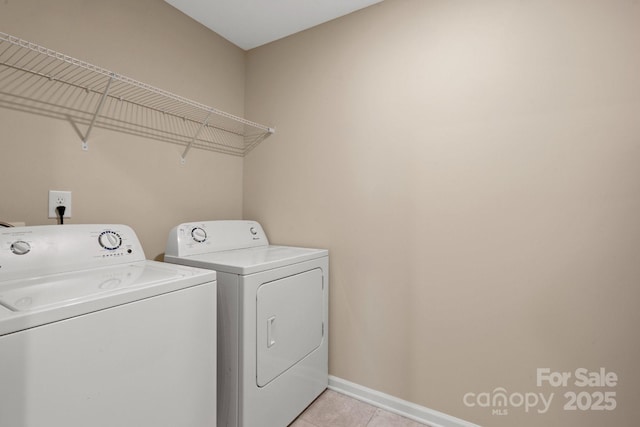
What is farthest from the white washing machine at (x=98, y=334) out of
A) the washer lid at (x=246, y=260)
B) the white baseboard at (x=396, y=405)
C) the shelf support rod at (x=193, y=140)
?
the white baseboard at (x=396, y=405)

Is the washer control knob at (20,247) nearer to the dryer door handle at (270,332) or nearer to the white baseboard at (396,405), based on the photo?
the dryer door handle at (270,332)

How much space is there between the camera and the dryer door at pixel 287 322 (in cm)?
144

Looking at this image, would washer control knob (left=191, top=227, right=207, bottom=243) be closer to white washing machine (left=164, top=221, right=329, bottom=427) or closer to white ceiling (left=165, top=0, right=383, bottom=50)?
white washing machine (left=164, top=221, right=329, bottom=427)

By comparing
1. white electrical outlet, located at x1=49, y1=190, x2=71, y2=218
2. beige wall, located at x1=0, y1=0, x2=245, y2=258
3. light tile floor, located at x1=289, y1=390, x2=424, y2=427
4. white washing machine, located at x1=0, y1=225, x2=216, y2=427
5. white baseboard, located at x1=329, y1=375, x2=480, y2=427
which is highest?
beige wall, located at x1=0, y1=0, x2=245, y2=258

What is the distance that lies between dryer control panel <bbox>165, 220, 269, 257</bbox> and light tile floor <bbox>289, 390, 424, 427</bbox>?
41.5 inches

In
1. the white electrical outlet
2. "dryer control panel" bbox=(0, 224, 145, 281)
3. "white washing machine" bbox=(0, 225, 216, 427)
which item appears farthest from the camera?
Result: the white electrical outlet

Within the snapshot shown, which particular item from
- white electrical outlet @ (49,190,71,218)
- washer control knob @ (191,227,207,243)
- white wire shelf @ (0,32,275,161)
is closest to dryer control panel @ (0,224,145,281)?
white electrical outlet @ (49,190,71,218)

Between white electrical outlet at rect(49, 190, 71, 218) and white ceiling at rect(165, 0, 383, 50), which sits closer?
white electrical outlet at rect(49, 190, 71, 218)

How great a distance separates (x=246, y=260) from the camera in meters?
1.51

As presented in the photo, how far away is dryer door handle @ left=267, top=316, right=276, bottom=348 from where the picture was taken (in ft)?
4.80

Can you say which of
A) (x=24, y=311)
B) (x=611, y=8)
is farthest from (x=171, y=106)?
(x=611, y=8)

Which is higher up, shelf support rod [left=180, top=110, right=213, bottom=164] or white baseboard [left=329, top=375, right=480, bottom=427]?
shelf support rod [left=180, top=110, right=213, bottom=164]

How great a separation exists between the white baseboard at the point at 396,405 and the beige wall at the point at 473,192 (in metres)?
0.04

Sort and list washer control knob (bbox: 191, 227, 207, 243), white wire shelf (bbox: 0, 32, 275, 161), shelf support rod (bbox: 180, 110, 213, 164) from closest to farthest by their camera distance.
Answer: white wire shelf (bbox: 0, 32, 275, 161)
washer control knob (bbox: 191, 227, 207, 243)
shelf support rod (bbox: 180, 110, 213, 164)
